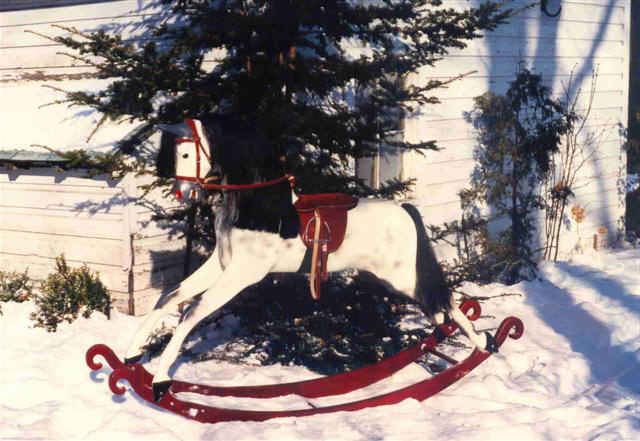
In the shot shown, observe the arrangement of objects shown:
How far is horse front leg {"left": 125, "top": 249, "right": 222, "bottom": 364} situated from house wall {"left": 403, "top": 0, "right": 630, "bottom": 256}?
13.4 feet

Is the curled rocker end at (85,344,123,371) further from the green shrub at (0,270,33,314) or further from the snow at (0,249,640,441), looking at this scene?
the green shrub at (0,270,33,314)

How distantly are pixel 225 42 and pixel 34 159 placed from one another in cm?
252

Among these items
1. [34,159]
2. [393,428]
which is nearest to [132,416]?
[393,428]

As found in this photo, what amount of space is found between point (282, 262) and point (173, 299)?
73 centimetres

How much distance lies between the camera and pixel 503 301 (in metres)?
8.05

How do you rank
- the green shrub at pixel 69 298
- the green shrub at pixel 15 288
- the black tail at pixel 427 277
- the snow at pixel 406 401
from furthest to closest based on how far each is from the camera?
the green shrub at pixel 15 288, the green shrub at pixel 69 298, the black tail at pixel 427 277, the snow at pixel 406 401

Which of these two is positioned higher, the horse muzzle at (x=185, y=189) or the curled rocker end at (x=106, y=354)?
the horse muzzle at (x=185, y=189)

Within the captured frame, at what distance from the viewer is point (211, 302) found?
4.58m

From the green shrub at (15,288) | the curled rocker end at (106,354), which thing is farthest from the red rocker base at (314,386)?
the green shrub at (15,288)

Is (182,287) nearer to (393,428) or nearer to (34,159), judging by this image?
(393,428)

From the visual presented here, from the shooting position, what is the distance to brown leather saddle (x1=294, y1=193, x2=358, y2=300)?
4.88 m

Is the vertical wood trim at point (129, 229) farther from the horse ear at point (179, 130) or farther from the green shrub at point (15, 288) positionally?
the horse ear at point (179, 130)

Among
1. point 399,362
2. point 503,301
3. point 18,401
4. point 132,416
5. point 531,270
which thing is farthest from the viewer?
point 531,270

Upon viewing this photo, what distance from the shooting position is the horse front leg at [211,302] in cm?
451
